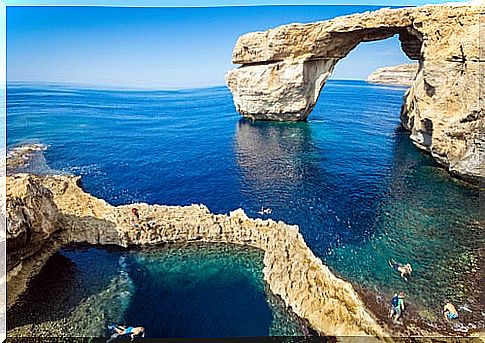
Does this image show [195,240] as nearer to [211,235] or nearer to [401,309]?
[211,235]

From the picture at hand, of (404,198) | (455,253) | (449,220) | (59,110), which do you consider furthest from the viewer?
(59,110)

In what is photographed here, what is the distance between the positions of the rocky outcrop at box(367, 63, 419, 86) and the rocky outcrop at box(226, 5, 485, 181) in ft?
92.1

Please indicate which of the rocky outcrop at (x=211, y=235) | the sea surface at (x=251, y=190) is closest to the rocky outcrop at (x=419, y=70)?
the sea surface at (x=251, y=190)

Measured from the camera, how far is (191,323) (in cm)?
561

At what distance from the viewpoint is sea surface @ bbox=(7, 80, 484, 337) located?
6.27 m

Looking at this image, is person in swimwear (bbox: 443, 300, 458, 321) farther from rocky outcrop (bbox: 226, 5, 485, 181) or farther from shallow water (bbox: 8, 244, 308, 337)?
rocky outcrop (bbox: 226, 5, 485, 181)

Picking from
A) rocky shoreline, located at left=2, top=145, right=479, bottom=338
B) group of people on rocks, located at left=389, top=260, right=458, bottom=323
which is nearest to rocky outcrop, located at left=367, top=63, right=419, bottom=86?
rocky shoreline, located at left=2, top=145, right=479, bottom=338

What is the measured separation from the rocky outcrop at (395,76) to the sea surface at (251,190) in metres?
25.3

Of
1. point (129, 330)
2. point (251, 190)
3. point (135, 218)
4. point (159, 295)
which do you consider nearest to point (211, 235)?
point (135, 218)

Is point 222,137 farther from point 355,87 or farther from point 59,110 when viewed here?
point 355,87

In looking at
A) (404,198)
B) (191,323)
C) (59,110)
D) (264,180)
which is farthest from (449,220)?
(59,110)

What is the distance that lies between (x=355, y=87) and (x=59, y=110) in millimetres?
27727

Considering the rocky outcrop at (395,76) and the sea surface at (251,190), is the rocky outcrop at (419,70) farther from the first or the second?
the rocky outcrop at (395,76)

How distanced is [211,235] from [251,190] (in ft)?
8.73
